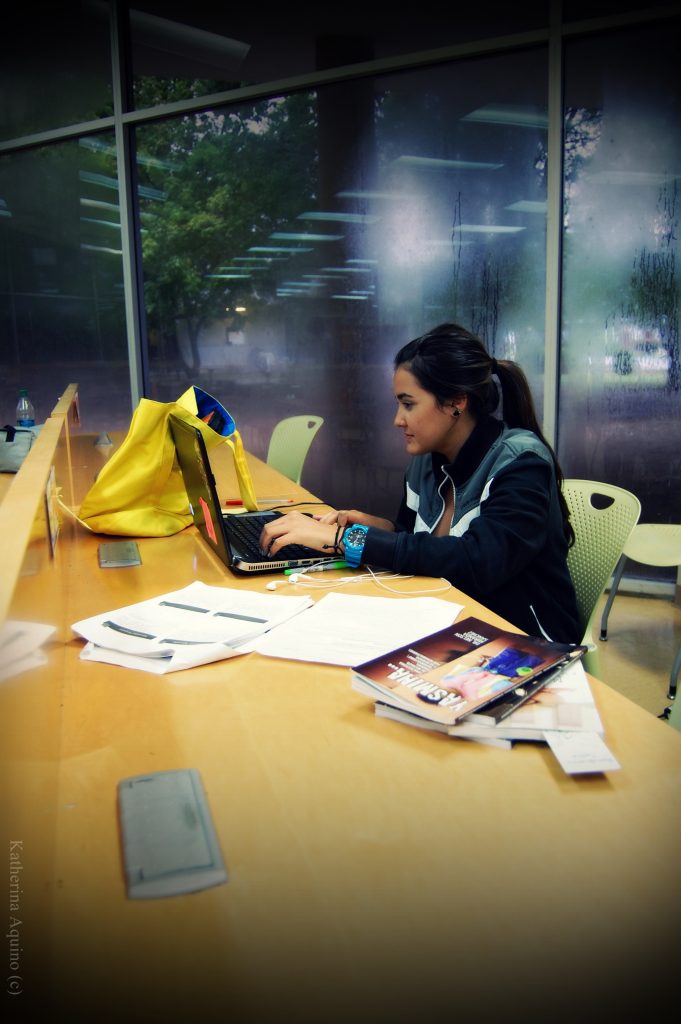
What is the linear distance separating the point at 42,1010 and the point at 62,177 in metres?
5.00

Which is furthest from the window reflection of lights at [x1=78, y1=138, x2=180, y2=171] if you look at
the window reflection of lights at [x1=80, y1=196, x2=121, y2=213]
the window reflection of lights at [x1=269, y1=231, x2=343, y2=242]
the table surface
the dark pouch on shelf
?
the table surface

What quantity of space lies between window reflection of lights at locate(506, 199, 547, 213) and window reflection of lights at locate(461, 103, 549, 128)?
0.31m

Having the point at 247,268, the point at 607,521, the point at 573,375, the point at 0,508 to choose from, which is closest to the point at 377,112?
the point at 247,268

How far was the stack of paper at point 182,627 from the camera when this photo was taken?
1.24 metres

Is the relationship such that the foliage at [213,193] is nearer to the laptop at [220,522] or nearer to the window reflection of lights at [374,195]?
the window reflection of lights at [374,195]

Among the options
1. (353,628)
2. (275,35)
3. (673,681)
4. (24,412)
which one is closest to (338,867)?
(353,628)

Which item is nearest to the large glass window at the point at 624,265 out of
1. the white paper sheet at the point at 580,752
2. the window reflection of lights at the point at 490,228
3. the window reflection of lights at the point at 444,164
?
the window reflection of lights at the point at 490,228

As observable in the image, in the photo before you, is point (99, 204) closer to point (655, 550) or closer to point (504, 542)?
point (655, 550)

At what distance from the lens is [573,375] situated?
3625mm

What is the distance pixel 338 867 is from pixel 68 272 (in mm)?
4746

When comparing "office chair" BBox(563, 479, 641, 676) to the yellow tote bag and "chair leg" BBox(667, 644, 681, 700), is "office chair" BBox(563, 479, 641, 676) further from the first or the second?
"chair leg" BBox(667, 644, 681, 700)

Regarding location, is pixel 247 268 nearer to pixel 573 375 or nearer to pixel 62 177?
pixel 62 177

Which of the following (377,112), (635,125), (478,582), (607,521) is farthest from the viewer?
(377,112)

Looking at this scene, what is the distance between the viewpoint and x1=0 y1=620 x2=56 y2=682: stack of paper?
621 millimetres
